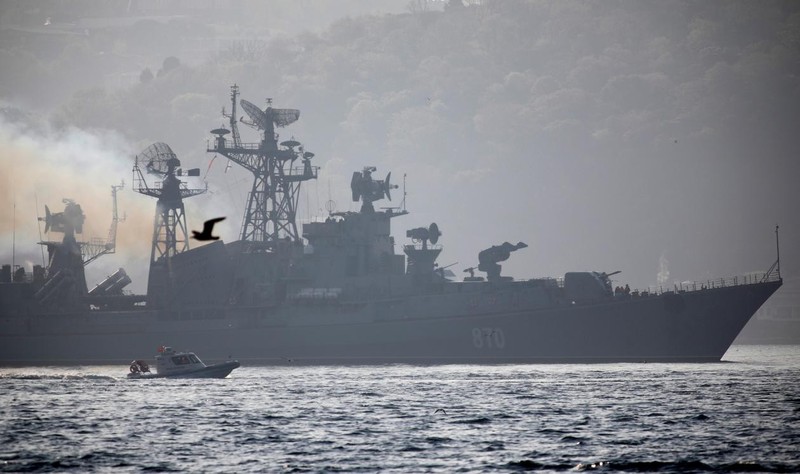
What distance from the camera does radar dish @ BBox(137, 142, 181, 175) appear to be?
258ft

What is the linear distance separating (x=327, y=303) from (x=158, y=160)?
50.7ft

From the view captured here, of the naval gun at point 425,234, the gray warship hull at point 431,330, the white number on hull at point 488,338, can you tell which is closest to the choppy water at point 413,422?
the gray warship hull at point 431,330

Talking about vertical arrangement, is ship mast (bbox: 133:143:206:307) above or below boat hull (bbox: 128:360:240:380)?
above

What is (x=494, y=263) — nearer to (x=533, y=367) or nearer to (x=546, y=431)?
(x=533, y=367)

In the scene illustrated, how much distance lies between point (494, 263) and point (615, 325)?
859 cm

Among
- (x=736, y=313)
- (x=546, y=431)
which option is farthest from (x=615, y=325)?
(x=546, y=431)

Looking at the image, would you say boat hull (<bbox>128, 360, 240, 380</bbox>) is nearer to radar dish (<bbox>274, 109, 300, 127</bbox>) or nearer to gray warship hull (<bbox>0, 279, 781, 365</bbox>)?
gray warship hull (<bbox>0, 279, 781, 365</bbox>)

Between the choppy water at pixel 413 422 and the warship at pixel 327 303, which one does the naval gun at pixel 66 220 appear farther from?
the choppy water at pixel 413 422

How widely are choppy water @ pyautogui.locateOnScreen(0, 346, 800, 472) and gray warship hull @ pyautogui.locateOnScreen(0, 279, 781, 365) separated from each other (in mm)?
5485

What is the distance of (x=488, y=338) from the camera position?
70.9 m

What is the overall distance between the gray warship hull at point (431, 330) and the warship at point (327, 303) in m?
0.08

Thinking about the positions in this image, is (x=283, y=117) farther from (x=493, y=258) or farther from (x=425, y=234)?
(x=493, y=258)

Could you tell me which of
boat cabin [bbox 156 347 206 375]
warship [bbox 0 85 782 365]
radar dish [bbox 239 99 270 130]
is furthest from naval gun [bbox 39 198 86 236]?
boat cabin [bbox 156 347 206 375]

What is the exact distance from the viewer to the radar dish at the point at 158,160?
7875 cm
